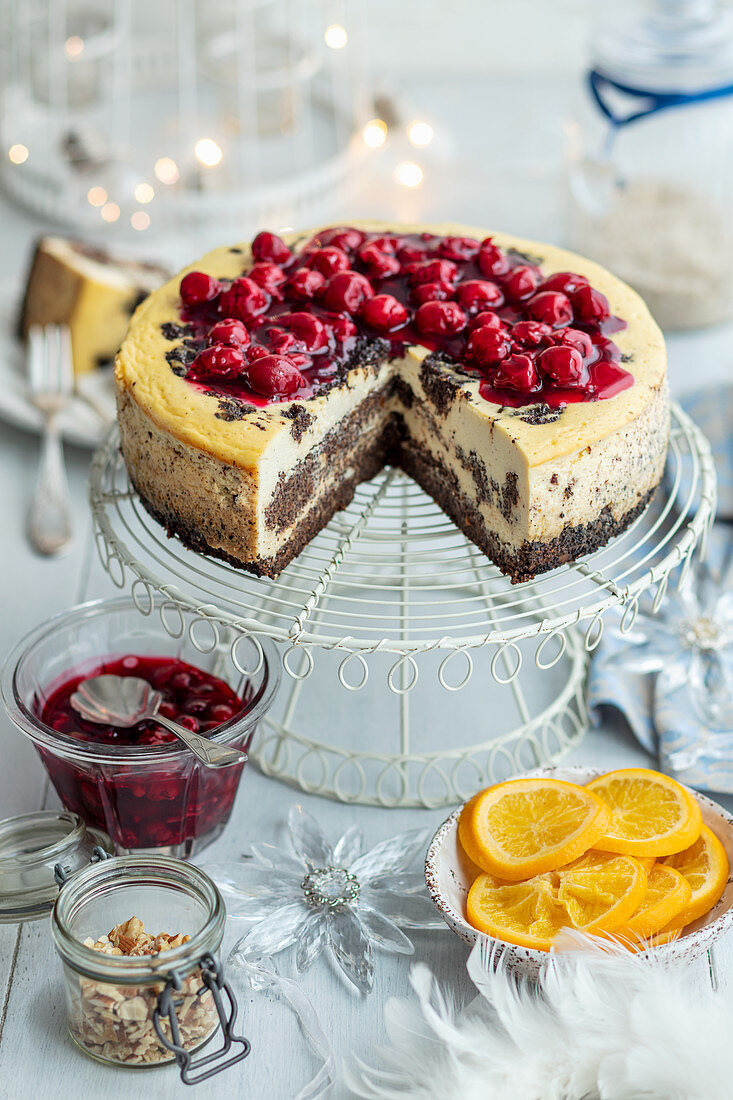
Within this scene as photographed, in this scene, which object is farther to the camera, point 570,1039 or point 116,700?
point 116,700

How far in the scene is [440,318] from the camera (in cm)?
247

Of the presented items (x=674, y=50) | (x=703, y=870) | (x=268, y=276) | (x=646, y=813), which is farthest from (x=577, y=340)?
(x=674, y=50)

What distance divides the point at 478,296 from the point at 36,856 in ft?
4.73

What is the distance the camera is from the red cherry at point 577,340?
2342 millimetres

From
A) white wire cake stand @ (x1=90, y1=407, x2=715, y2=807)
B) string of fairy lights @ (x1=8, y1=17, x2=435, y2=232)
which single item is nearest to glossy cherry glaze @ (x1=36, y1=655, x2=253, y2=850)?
white wire cake stand @ (x1=90, y1=407, x2=715, y2=807)

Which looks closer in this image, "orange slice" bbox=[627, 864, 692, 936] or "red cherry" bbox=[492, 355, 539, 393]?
"orange slice" bbox=[627, 864, 692, 936]

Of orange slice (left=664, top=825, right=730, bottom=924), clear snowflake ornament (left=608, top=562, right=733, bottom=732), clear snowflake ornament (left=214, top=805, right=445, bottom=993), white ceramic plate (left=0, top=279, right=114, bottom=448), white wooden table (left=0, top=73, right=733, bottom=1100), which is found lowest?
white wooden table (left=0, top=73, right=733, bottom=1100)

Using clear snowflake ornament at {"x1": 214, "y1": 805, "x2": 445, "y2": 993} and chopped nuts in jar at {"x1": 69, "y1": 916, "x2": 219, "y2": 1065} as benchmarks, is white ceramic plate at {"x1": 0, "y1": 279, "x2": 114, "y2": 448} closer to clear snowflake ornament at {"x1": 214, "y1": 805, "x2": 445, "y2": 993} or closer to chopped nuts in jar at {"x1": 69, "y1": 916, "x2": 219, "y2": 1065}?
clear snowflake ornament at {"x1": 214, "y1": 805, "x2": 445, "y2": 993}

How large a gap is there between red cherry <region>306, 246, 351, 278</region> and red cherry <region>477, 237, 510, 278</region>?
0.31m

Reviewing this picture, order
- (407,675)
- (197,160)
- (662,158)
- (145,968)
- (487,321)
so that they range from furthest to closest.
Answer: (197,160)
(662,158)
(407,675)
(487,321)
(145,968)

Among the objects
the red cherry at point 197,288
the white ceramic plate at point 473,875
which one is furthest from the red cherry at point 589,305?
the white ceramic plate at point 473,875

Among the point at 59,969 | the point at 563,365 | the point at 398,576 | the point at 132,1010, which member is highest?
the point at 563,365

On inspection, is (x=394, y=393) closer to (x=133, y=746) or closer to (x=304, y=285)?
(x=304, y=285)

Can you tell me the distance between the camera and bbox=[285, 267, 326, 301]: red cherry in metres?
2.54
